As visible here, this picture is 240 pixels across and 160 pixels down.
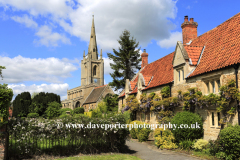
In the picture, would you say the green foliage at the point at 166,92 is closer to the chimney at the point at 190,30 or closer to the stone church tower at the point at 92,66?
the chimney at the point at 190,30

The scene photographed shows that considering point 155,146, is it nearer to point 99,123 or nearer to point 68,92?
point 99,123

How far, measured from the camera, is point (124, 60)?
3612 centimetres

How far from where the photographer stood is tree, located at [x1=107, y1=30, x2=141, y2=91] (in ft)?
118

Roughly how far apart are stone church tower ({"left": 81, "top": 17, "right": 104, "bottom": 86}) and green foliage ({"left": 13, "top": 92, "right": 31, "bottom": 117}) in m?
53.9

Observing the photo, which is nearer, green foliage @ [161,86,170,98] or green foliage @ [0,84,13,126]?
green foliage @ [0,84,13,126]

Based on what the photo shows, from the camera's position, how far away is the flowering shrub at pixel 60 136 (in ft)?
37.1

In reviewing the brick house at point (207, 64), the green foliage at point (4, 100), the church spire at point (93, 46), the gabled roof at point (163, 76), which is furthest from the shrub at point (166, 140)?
the church spire at point (93, 46)

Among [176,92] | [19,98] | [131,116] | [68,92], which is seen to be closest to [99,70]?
[68,92]

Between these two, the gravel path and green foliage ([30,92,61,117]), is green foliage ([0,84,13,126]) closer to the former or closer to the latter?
the gravel path

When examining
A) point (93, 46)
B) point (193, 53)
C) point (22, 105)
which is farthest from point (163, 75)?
point (93, 46)

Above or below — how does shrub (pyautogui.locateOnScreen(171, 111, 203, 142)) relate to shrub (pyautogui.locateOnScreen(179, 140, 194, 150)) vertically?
above

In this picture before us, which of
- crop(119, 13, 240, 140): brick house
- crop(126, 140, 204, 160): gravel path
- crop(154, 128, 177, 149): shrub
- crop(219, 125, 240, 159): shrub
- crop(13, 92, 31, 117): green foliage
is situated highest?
crop(119, 13, 240, 140): brick house

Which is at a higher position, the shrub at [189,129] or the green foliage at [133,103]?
the green foliage at [133,103]

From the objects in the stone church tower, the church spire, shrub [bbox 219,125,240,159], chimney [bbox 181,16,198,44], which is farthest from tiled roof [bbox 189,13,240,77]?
the church spire
